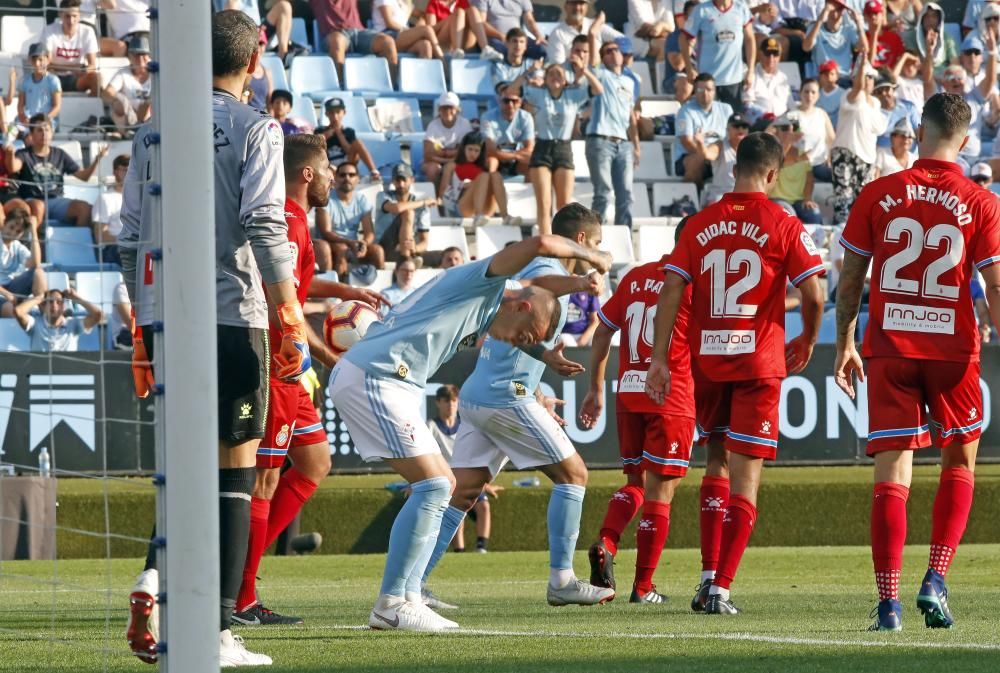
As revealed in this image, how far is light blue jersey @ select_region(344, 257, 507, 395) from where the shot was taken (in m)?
6.64

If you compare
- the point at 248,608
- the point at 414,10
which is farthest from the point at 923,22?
the point at 248,608

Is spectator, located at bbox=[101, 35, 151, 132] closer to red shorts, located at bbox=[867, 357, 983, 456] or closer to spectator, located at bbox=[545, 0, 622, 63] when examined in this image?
spectator, located at bbox=[545, 0, 622, 63]

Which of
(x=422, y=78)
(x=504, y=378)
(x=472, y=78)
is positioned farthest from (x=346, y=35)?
(x=504, y=378)

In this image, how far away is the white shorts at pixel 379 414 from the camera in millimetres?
6723

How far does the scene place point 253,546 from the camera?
24.9 feet

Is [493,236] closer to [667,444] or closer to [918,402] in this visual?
[667,444]

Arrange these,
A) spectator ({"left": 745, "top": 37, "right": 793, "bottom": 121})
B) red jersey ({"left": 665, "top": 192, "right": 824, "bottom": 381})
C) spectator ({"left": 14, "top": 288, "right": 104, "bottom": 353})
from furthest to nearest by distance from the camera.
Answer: spectator ({"left": 745, "top": 37, "right": 793, "bottom": 121}) → spectator ({"left": 14, "top": 288, "right": 104, "bottom": 353}) → red jersey ({"left": 665, "top": 192, "right": 824, "bottom": 381})

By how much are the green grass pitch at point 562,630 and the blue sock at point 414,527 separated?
0.85 ft

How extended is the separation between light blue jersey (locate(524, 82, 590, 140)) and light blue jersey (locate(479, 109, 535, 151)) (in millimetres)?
267

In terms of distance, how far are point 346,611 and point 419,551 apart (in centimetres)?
175

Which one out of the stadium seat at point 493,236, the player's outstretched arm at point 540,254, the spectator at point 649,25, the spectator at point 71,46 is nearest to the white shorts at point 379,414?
the player's outstretched arm at point 540,254

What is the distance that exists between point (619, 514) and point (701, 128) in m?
12.1

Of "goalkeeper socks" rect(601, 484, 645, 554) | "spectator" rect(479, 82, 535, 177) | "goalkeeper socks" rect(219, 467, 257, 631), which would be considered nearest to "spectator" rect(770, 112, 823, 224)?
"spectator" rect(479, 82, 535, 177)

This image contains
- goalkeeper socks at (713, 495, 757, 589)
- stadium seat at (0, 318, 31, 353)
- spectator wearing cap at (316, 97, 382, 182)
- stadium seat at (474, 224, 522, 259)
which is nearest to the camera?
goalkeeper socks at (713, 495, 757, 589)
